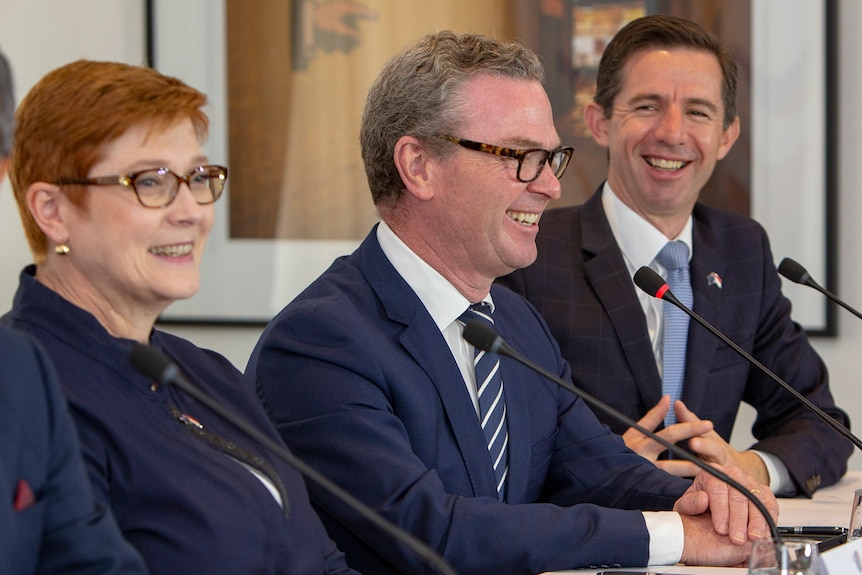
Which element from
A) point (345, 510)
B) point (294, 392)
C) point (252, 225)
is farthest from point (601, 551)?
point (252, 225)

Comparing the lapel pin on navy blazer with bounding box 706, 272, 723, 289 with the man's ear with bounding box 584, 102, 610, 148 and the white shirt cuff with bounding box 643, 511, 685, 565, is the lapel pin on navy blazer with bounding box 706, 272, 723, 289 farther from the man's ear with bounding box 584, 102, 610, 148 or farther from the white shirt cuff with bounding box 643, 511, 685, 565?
the white shirt cuff with bounding box 643, 511, 685, 565

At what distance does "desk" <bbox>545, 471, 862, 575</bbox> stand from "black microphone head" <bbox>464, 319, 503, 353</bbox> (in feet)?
1.22

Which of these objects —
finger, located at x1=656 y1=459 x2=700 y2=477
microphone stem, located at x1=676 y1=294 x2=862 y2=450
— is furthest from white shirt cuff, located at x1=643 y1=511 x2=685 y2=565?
finger, located at x1=656 y1=459 x2=700 y2=477

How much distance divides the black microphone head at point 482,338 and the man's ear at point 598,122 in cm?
134

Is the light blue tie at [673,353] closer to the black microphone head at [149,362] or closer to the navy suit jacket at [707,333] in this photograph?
the navy suit jacket at [707,333]

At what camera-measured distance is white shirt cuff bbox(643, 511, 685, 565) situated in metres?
1.79

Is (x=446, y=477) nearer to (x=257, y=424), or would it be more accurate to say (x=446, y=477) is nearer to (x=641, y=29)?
(x=257, y=424)

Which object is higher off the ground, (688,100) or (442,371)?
(688,100)

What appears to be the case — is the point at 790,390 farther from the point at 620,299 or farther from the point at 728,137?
the point at 728,137

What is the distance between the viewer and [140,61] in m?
3.32

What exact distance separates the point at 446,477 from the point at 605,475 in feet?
1.22

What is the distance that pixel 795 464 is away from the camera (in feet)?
7.99

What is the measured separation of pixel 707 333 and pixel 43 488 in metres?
1.73

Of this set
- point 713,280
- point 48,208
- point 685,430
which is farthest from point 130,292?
point 713,280
